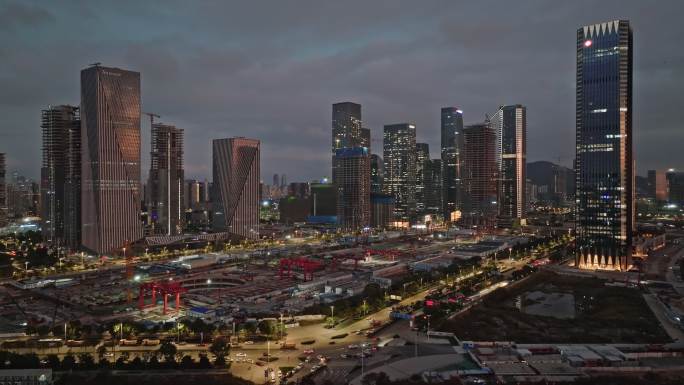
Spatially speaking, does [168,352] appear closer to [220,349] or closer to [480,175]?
[220,349]

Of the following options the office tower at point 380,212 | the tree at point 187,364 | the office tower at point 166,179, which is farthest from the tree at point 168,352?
the office tower at point 380,212

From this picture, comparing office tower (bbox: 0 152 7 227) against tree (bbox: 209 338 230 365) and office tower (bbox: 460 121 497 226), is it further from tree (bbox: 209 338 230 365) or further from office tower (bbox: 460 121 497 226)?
office tower (bbox: 460 121 497 226)

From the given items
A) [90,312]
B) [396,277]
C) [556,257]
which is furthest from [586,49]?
[90,312]

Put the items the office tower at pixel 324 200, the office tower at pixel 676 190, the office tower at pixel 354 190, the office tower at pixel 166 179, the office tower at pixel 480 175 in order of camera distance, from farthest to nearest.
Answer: the office tower at pixel 676 190
the office tower at pixel 324 200
the office tower at pixel 480 175
the office tower at pixel 354 190
the office tower at pixel 166 179

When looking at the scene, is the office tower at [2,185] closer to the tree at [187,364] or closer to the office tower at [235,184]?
the office tower at [235,184]

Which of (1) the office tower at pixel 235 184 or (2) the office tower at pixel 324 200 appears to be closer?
(1) the office tower at pixel 235 184

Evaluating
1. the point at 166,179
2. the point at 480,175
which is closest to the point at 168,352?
the point at 166,179
